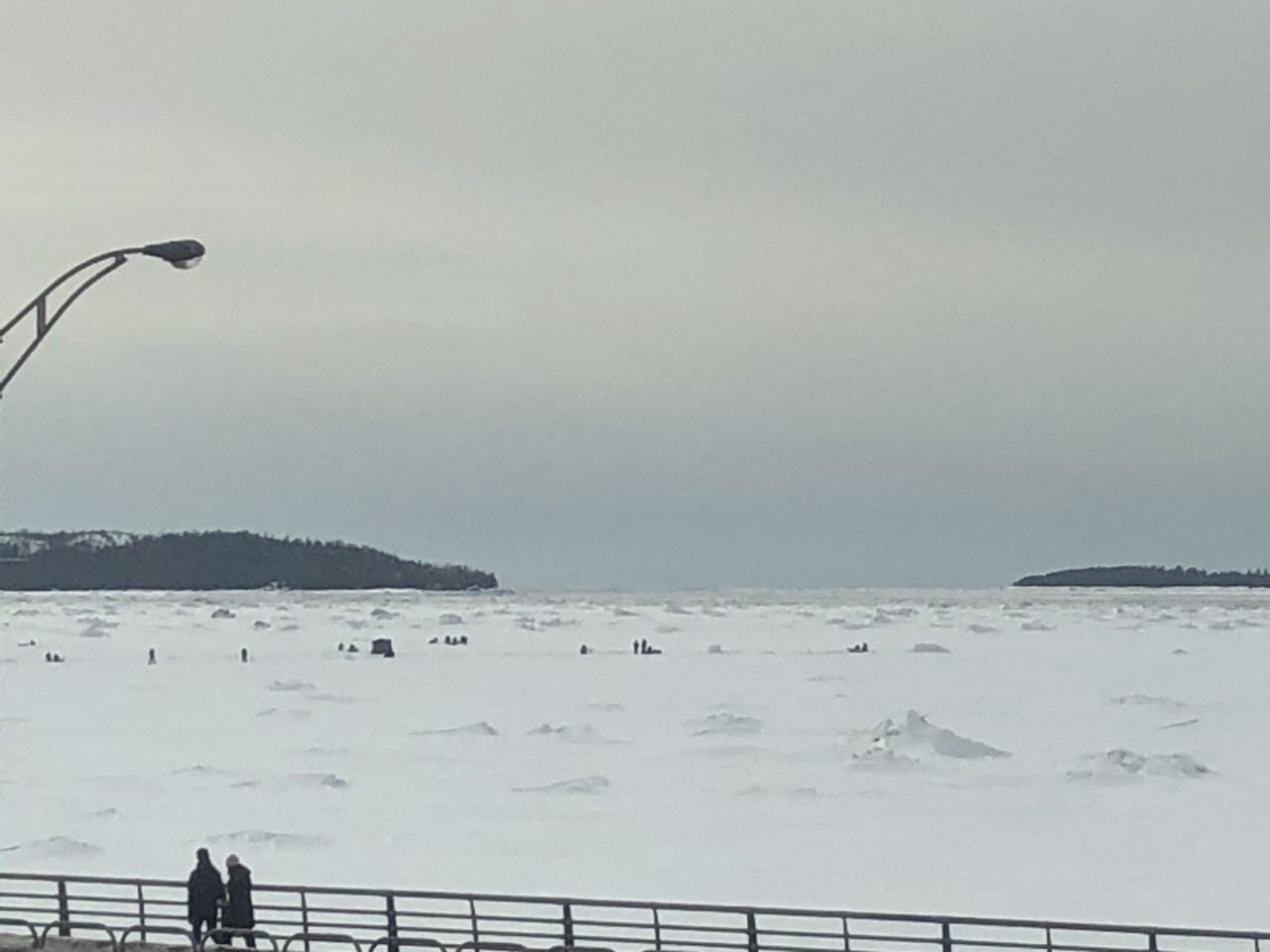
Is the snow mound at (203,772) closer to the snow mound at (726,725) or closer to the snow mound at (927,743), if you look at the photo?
the snow mound at (726,725)

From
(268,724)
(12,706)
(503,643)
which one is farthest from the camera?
(503,643)

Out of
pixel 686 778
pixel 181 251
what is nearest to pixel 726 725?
pixel 686 778

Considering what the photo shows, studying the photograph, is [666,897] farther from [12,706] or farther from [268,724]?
[12,706]

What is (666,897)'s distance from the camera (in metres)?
33.6

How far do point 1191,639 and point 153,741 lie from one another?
Result: 76954 millimetres

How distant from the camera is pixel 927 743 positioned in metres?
53.7

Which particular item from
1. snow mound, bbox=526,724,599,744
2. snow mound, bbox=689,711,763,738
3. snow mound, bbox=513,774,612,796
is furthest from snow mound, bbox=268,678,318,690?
snow mound, bbox=513,774,612,796

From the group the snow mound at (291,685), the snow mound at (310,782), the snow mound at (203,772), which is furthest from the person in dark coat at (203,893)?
the snow mound at (291,685)

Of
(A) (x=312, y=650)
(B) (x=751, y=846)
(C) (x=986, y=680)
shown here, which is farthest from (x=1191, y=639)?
(B) (x=751, y=846)

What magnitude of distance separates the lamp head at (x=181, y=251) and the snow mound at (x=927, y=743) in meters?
38.5

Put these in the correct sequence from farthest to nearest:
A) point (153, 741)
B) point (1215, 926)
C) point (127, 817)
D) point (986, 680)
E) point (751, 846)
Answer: point (986, 680) < point (153, 741) < point (127, 817) < point (751, 846) < point (1215, 926)

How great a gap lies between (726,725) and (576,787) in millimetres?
15930

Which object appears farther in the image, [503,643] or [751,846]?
[503,643]

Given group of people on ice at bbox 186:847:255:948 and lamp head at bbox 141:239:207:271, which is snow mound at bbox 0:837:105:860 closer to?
group of people on ice at bbox 186:847:255:948
